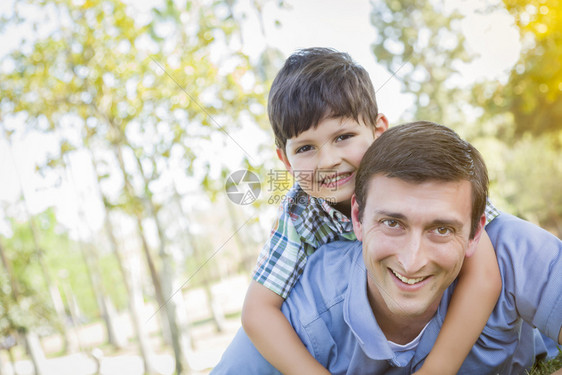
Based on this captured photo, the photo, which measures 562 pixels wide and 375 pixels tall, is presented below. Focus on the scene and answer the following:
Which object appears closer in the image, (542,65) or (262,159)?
(262,159)

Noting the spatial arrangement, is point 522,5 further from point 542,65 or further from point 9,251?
point 9,251

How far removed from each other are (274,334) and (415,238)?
66 cm

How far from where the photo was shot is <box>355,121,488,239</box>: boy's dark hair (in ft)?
5.70

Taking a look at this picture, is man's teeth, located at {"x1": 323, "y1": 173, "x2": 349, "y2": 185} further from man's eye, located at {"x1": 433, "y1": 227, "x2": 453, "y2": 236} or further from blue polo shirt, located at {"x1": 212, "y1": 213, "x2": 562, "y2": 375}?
man's eye, located at {"x1": 433, "y1": 227, "x2": 453, "y2": 236}

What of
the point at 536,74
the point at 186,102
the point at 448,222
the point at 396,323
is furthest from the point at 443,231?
the point at 536,74

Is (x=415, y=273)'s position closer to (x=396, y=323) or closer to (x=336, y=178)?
(x=396, y=323)

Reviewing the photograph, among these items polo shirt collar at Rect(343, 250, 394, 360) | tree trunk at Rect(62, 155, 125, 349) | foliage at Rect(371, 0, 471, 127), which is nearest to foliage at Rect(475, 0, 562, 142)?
foliage at Rect(371, 0, 471, 127)

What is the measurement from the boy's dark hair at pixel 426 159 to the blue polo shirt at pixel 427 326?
0.22m

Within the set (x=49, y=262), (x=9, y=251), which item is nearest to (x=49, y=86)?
(x=9, y=251)

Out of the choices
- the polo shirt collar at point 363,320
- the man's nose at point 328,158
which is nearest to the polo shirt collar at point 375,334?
the polo shirt collar at point 363,320

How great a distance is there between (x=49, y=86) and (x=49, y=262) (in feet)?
65.2

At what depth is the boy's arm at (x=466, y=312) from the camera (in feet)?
5.79

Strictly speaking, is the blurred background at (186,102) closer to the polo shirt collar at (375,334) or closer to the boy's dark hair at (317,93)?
the boy's dark hair at (317,93)

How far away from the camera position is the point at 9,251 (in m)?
19.1
